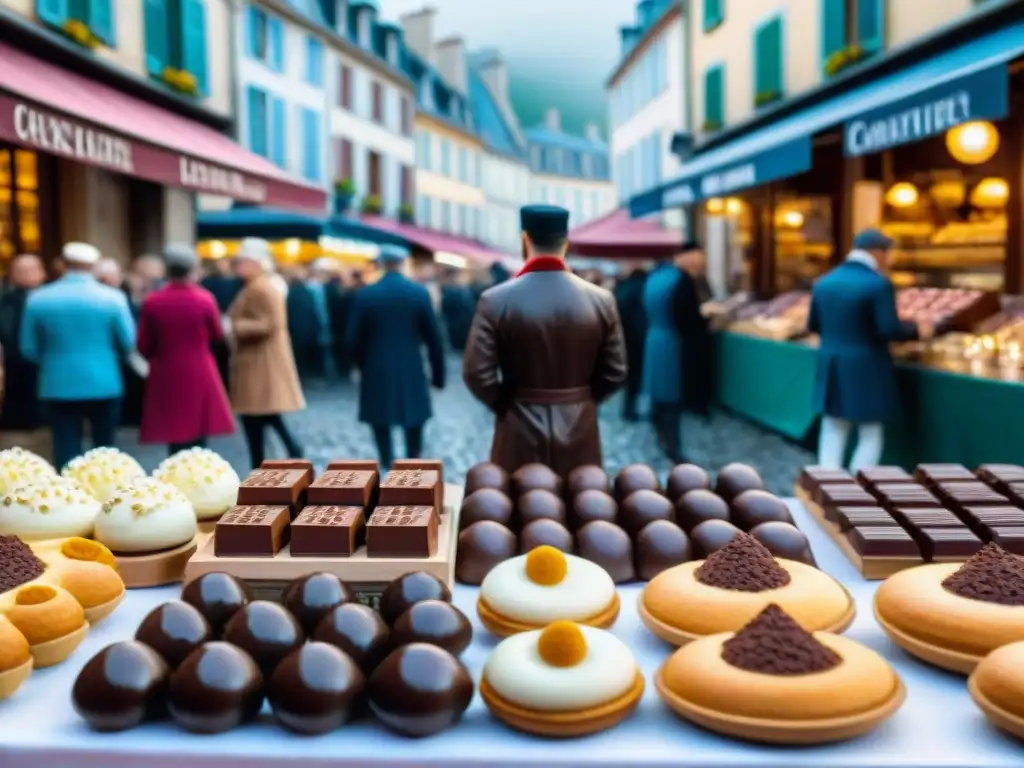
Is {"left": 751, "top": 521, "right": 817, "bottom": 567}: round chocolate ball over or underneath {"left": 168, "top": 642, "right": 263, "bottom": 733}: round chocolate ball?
over

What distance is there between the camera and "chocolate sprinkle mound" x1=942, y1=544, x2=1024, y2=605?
5.91 ft

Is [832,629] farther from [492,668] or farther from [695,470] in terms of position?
[695,470]

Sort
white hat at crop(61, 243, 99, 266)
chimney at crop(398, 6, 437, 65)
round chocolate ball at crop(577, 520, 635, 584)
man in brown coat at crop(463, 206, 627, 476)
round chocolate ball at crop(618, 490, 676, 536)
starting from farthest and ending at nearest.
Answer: chimney at crop(398, 6, 437, 65) → white hat at crop(61, 243, 99, 266) → man in brown coat at crop(463, 206, 627, 476) → round chocolate ball at crop(618, 490, 676, 536) → round chocolate ball at crop(577, 520, 635, 584)

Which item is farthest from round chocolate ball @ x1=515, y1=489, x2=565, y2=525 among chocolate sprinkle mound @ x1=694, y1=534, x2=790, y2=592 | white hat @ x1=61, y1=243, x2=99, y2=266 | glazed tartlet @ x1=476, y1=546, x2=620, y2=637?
white hat @ x1=61, y1=243, x2=99, y2=266

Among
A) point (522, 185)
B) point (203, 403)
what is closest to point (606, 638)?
point (203, 403)

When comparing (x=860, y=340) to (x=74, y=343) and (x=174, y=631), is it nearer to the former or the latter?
(x=74, y=343)

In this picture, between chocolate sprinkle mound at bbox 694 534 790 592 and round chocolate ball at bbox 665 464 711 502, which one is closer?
chocolate sprinkle mound at bbox 694 534 790 592

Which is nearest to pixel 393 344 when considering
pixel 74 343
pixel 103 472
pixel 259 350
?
pixel 259 350

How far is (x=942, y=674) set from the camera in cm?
178

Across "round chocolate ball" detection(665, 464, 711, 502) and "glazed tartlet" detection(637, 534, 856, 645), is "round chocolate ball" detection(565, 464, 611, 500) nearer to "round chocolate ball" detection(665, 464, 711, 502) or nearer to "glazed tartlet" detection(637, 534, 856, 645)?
"round chocolate ball" detection(665, 464, 711, 502)

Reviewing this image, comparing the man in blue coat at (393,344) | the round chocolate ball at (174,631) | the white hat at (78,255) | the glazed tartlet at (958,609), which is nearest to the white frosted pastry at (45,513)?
the round chocolate ball at (174,631)

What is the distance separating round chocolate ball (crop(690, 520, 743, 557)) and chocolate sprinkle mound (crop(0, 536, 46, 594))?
133 cm

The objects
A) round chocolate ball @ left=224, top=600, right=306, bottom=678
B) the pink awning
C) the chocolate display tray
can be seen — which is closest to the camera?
round chocolate ball @ left=224, top=600, right=306, bottom=678

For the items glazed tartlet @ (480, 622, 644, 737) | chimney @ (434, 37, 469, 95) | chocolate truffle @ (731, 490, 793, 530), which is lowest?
glazed tartlet @ (480, 622, 644, 737)
